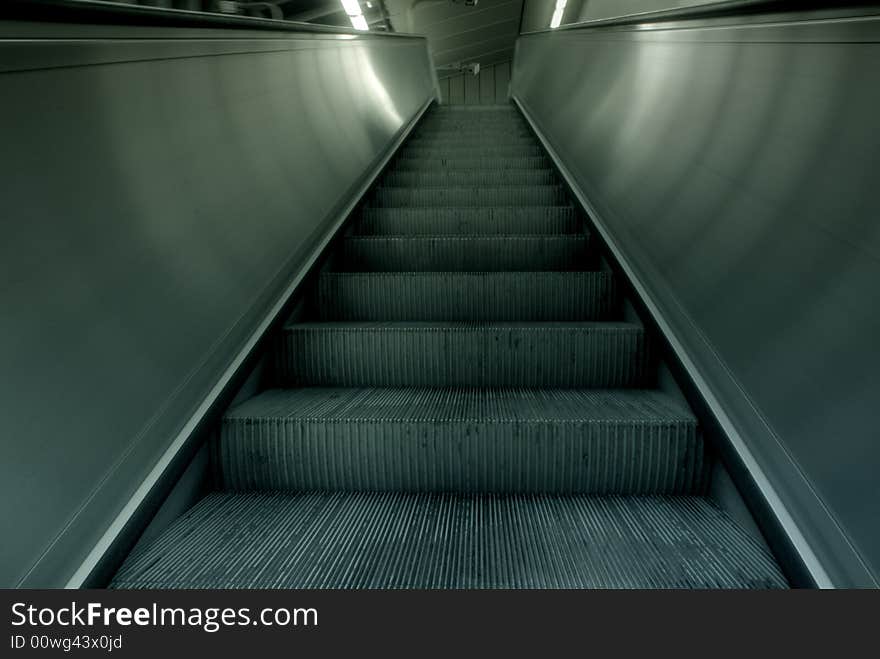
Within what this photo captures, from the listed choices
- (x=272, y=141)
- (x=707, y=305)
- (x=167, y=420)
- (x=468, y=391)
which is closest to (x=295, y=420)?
(x=167, y=420)

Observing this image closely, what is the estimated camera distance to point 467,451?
1354 millimetres

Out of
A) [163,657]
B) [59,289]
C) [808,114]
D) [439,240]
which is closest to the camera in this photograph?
[163,657]

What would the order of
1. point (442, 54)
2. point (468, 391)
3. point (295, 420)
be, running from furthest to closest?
point (442, 54) → point (468, 391) → point (295, 420)

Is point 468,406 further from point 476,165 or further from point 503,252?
point 476,165

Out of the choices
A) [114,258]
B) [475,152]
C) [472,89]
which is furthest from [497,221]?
[472,89]

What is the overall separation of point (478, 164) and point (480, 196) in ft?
2.47

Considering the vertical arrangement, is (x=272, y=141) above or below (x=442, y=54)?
below

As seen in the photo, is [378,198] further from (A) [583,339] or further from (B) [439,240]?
(A) [583,339]

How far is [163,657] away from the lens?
0.74m

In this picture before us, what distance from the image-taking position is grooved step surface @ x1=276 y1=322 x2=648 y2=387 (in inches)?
65.6

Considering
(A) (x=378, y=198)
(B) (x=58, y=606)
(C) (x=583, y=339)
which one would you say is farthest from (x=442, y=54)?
(B) (x=58, y=606)

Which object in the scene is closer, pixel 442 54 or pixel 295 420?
pixel 295 420

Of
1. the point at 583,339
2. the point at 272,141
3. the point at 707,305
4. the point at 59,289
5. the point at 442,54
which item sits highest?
the point at 442,54

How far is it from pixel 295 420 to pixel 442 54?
15647mm
